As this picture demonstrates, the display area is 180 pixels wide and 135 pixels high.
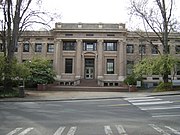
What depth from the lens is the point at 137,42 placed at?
5391 centimetres

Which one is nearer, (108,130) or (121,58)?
(108,130)

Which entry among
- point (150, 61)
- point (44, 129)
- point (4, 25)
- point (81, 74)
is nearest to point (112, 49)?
point (81, 74)

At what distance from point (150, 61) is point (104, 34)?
56.1 feet

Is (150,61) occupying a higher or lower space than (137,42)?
lower

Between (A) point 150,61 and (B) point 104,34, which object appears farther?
(B) point 104,34

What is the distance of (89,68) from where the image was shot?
170 feet

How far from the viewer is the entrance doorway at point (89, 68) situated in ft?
170

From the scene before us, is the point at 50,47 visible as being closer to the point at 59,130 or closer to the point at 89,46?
the point at 89,46

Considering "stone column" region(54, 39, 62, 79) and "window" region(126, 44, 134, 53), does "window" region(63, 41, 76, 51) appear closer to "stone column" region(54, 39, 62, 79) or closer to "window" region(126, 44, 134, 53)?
"stone column" region(54, 39, 62, 79)

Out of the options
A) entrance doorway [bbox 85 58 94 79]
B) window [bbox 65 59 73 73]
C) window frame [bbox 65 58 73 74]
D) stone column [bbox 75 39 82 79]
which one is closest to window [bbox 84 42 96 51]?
stone column [bbox 75 39 82 79]

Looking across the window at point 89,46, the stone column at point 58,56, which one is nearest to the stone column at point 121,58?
the window at point 89,46

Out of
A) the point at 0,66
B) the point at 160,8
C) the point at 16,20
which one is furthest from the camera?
the point at 160,8

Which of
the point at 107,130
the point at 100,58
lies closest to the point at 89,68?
the point at 100,58

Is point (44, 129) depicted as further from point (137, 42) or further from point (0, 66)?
point (137, 42)
